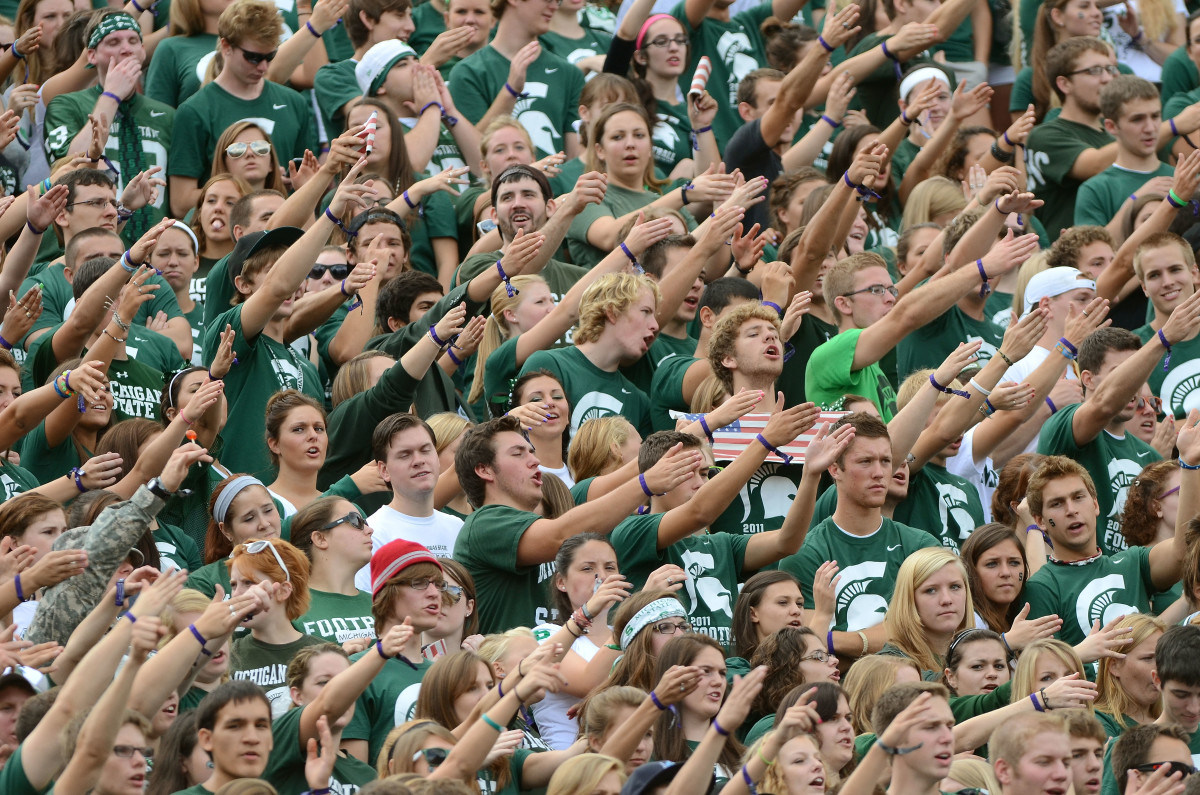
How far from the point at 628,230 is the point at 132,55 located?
3069 mm

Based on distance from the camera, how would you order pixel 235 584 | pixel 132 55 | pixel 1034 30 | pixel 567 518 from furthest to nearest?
pixel 1034 30, pixel 132 55, pixel 567 518, pixel 235 584

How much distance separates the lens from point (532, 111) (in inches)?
500

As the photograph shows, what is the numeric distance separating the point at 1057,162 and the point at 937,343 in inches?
95.3

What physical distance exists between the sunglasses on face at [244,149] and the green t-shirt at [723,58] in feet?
10.2

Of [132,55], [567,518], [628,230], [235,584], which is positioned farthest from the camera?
[132,55]

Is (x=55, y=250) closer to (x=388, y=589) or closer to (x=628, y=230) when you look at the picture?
(x=628, y=230)

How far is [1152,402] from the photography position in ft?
33.2

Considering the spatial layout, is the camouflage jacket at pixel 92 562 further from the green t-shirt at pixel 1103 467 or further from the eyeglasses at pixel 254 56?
the eyeglasses at pixel 254 56

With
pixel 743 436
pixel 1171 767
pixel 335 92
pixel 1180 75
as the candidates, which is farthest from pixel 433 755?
pixel 1180 75

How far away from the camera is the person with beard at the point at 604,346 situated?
9602 millimetres

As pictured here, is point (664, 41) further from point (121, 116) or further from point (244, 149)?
point (121, 116)

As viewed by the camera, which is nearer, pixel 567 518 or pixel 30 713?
pixel 30 713

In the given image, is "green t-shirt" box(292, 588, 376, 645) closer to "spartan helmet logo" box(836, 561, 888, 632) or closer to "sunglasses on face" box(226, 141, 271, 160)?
"spartan helmet logo" box(836, 561, 888, 632)

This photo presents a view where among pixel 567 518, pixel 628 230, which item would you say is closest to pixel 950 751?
pixel 567 518
